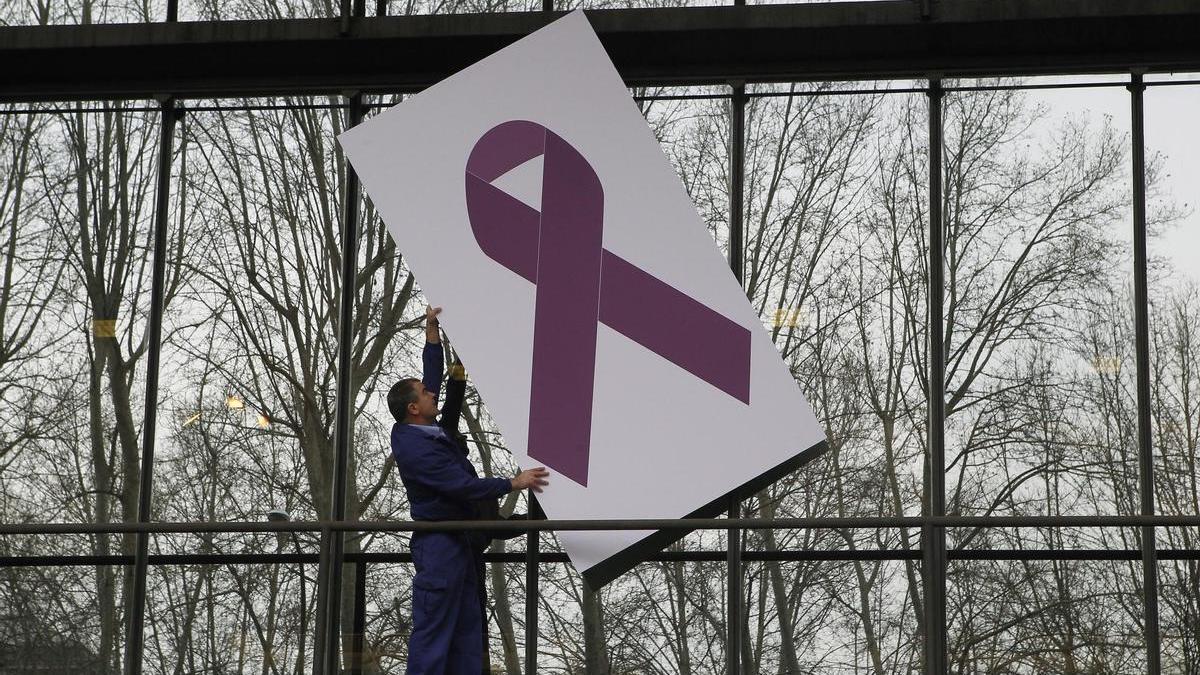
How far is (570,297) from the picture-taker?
6.72m

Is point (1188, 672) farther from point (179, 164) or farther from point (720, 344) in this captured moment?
point (179, 164)

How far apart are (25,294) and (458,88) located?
2.72 meters

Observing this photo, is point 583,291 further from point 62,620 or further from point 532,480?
point 62,620

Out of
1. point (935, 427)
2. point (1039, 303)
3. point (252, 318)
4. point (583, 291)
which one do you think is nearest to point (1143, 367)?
point (1039, 303)

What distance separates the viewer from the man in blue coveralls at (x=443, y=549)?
20.8 ft

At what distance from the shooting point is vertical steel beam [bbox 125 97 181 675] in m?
7.48

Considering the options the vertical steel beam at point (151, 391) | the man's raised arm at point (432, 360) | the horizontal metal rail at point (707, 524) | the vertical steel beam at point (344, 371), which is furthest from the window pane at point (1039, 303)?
the vertical steel beam at point (151, 391)

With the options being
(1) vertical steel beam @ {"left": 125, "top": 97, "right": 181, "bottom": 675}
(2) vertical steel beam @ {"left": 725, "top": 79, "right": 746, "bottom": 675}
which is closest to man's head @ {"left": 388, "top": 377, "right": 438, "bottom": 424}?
(2) vertical steel beam @ {"left": 725, "top": 79, "right": 746, "bottom": 675}

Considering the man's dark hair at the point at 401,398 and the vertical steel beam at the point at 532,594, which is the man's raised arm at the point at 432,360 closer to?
the man's dark hair at the point at 401,398

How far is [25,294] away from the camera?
810cm

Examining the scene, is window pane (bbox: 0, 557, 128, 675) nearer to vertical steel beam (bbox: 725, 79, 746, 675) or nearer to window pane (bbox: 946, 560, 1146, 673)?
vertical steel beam (bbox: 725, 79, 746, 675)

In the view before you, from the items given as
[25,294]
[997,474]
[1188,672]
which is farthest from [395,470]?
[1188,672]

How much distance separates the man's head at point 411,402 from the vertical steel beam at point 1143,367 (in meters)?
3.22

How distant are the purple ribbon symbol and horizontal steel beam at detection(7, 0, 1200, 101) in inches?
48.0
